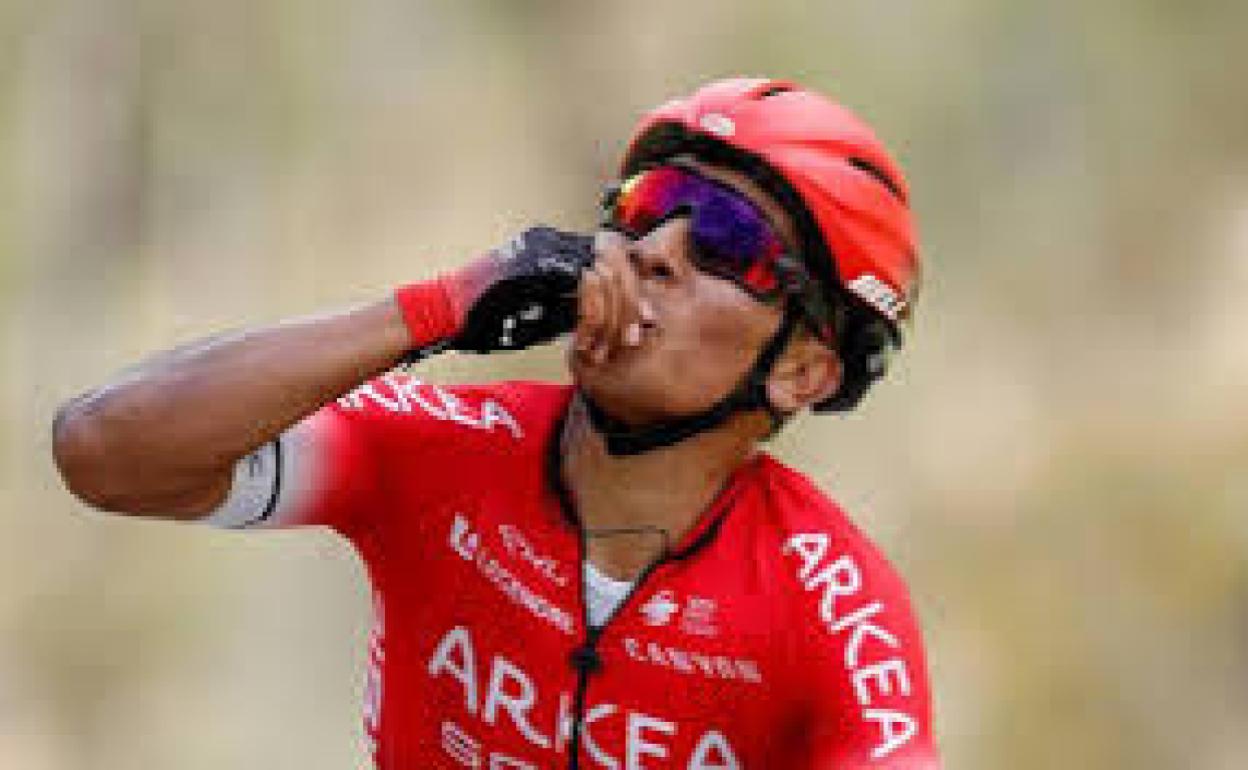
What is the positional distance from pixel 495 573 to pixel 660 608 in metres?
0.27

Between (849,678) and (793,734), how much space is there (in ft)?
0.62

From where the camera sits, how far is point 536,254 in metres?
3.33

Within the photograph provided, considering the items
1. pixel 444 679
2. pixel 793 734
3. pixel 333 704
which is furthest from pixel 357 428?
pixel 333 704

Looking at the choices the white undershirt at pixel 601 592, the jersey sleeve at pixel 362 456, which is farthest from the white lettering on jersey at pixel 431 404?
the white undershirt at pixel 601 592

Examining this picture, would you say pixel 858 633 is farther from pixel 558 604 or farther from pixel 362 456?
pixel 362 456

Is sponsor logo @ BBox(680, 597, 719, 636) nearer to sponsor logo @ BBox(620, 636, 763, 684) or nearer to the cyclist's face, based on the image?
sponsor logo @ BBox(620, 636, 763, 684)

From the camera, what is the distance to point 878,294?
3.77 metres

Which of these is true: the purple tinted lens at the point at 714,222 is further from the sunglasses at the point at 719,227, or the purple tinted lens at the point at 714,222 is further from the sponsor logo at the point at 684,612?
the sponsor logo at the point at 684,612

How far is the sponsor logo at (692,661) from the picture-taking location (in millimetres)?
3592

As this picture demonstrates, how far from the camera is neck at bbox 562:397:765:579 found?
372 cm

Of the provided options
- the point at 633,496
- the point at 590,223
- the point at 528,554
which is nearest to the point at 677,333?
the point at 633,496

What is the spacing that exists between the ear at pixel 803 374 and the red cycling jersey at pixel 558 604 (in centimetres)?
14

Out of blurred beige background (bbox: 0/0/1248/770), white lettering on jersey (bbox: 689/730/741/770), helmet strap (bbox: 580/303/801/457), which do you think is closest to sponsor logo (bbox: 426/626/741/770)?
white lettering on jersey (bbox: 689/730/741/770)

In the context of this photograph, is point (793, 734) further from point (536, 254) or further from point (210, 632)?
point (210, 632)
